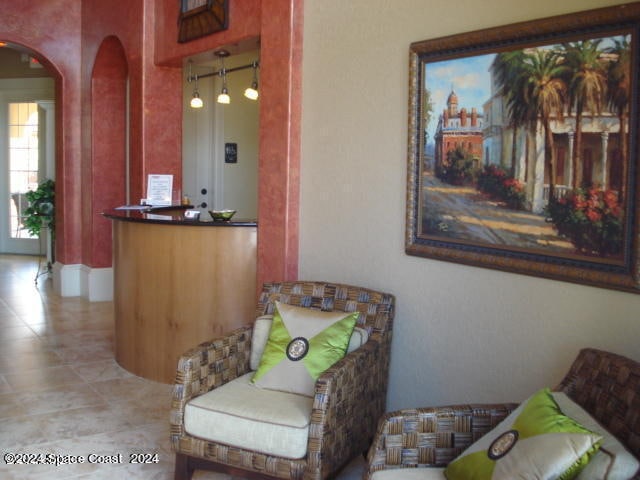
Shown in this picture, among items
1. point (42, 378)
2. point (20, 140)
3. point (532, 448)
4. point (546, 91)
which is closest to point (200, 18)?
point (42, 378)

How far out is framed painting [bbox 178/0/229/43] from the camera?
444 centimetres

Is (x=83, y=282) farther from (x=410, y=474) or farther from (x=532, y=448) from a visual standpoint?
(x=532, y=448)

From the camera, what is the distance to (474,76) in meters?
2.82

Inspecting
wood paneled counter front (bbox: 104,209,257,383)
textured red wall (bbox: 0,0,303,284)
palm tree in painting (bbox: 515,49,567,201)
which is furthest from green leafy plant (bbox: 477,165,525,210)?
wood paneled counter front (bbox: 104,209,257,383)

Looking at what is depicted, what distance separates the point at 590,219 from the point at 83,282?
585 cm

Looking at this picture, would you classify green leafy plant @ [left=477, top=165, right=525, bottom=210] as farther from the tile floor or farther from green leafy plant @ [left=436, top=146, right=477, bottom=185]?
the tile floor

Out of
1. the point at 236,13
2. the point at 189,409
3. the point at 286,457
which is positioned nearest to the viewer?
the point at 286,457

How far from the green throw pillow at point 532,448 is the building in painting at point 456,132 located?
1178mm

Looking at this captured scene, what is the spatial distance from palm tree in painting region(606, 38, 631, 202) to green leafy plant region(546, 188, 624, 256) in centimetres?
6

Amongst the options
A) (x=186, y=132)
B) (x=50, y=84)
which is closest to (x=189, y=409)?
(x=186, y=132)

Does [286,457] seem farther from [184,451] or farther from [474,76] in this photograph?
[474,76]

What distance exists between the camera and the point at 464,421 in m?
2.22

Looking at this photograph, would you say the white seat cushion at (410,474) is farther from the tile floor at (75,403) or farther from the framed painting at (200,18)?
the framed painting at (200,18)

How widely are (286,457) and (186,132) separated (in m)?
5.11
